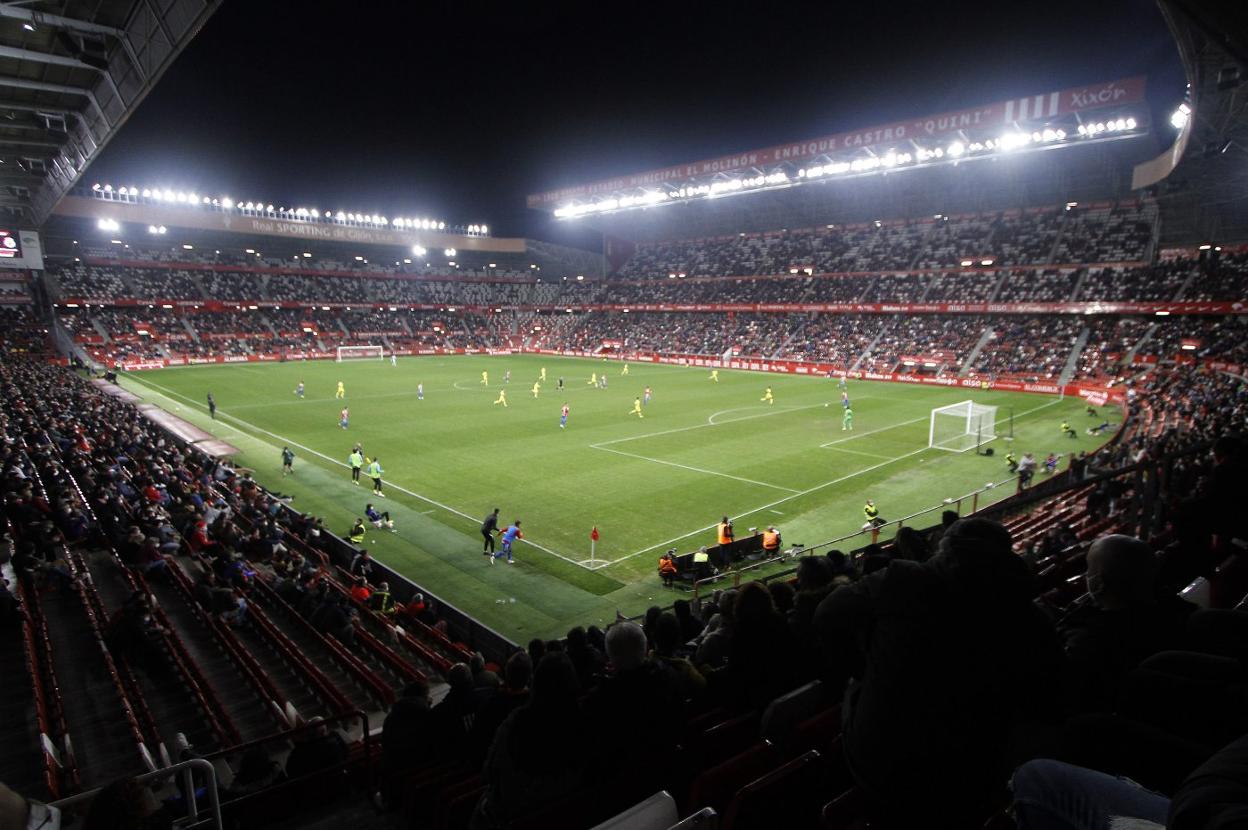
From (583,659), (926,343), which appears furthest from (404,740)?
(926,343)

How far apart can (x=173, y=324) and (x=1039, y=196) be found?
8702 centimetres

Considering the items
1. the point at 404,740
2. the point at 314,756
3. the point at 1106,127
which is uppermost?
the point at 1106,127

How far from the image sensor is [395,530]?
65.5 feet

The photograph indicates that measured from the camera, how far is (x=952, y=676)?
8.32 ft

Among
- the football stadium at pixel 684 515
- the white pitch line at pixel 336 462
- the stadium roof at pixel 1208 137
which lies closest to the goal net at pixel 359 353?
the football stadium at pixel 684 515

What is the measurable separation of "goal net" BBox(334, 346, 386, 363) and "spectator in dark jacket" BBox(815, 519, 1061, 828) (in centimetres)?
7962

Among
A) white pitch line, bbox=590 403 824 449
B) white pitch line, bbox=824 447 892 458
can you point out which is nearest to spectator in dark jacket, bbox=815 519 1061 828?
white pitch line, bbox=824 447 892 458

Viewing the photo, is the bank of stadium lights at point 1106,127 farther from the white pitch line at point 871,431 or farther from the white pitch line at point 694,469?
the white pitch line at point 694,469

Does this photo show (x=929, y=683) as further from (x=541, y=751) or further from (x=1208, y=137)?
(x=1208, y=137)

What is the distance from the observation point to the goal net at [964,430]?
30547 millimetres

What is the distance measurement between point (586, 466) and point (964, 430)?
61.7 feet

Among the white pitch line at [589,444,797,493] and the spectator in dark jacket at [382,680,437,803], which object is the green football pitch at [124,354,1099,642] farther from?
the spectator in dark jacket at [382,680,437,803]

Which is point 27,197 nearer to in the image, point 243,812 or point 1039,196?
point 243,812

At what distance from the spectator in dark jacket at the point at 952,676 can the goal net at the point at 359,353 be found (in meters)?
79.6
